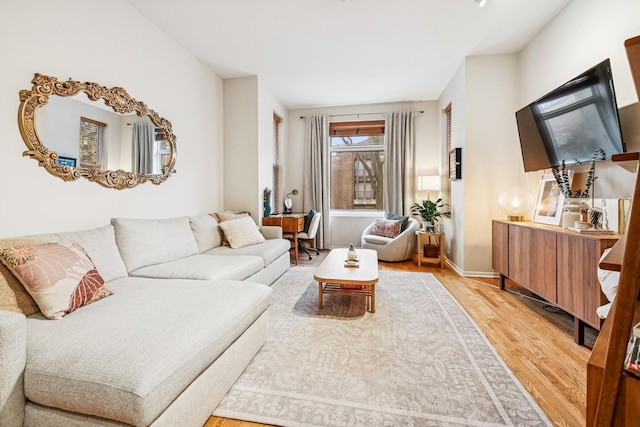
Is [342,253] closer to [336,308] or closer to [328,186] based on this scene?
[336,308]

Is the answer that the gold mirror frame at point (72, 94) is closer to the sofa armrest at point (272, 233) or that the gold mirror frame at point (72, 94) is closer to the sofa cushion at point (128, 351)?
the sofa cushion at point (128, 351)

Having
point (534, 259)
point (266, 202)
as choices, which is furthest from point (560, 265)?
point (266, 202)

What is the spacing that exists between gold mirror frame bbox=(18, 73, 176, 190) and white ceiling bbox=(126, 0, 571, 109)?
945 mm

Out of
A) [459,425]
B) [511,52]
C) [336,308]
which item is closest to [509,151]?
[511,52]

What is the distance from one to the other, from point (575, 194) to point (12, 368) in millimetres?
3644

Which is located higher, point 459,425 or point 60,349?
point 60,349

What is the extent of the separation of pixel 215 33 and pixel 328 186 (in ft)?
10.3

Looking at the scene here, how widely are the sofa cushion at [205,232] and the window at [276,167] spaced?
1930mm

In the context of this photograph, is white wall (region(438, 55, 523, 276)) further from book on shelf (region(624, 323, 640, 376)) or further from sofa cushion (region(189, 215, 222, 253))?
book on shelf (region(624, 323, 640, 376))

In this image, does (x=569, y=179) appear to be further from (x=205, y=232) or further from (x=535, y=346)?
(x=205, y=232)

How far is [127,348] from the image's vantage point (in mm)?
1070

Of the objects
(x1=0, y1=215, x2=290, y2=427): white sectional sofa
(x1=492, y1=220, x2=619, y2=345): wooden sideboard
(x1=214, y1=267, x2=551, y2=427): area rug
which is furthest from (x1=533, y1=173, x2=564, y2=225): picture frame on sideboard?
(x1=0, y1=215, x2=290, y2=427): white sectional sofa

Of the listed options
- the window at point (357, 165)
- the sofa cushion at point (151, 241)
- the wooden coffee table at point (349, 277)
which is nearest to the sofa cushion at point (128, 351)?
the sofa cushion at point (151, 241)

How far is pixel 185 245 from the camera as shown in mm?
2809
